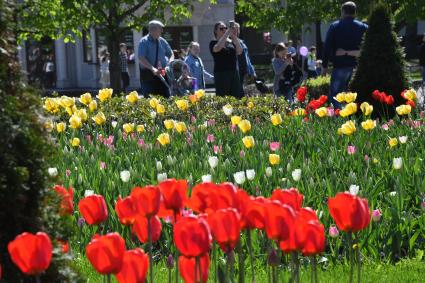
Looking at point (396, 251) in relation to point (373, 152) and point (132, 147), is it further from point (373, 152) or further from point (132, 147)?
point (132, 147)

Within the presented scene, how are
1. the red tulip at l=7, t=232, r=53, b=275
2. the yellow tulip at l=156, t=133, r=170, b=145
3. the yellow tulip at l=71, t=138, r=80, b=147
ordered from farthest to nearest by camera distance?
1. the yellow tulip at l=71, t=138, r=80, b=147
2. the yellow tulip at l=156, t=133, r=170, b=145
3. the red tulip at l=7, t=232, r=53, b=275

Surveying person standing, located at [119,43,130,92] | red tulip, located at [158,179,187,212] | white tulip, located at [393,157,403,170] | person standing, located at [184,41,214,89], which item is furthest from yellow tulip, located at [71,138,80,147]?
person standing, located at [119,43,130,92]

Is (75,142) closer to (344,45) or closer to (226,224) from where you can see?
(226,224)

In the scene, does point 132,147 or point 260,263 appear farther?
point 132,147

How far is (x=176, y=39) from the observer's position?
3991cm

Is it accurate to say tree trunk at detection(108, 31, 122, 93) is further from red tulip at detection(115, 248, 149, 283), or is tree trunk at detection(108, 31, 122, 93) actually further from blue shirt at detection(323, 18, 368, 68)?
red tulip at detection(115, 248, 149, 283)

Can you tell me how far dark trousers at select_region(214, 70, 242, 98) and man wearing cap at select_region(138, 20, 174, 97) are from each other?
832 millimetres

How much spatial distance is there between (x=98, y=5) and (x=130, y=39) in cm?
1649

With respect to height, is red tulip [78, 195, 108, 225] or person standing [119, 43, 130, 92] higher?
red tulip [78, 195, 108, 225]

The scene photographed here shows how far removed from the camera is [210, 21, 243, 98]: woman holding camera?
13.0 meters

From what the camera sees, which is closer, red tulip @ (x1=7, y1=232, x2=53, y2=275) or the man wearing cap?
red tulip @ (x1=7, y1=232, x2=53, y2=275)

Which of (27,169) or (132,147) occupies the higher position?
(27,169)

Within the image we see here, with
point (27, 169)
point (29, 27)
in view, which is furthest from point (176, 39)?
point (27, 169)

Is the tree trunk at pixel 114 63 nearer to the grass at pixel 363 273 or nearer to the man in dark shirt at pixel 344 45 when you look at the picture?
the man in dark shirt at pixel 344 45
